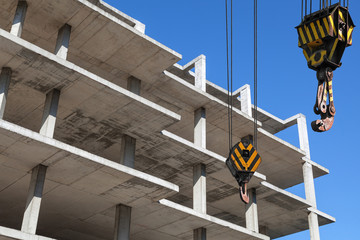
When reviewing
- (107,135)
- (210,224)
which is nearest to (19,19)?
(107,135)

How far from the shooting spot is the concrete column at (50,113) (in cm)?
2159

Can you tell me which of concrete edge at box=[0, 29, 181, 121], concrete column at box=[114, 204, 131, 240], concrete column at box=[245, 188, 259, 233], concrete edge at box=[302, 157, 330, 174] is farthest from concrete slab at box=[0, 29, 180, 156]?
concrete edge at box=[302, 157, 330, 174]

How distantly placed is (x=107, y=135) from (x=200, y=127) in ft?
17.4

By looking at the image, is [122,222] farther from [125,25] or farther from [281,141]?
Result: [281,141]

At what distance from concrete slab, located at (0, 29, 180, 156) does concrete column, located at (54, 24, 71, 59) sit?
58.8 inches

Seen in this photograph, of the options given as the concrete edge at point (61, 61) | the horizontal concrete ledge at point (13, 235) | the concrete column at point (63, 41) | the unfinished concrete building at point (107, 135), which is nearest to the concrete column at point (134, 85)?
the unfinished concrete building at point (107, 135)

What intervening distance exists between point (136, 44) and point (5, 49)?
6.09 meters

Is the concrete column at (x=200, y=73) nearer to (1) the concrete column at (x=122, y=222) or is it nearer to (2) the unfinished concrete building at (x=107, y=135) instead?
(2) the unfinished concrete building at (x=107, y=135)

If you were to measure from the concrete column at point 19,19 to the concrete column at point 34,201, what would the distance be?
18.3 ft

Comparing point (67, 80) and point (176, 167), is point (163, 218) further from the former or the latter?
point (67, 80)

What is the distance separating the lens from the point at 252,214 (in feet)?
96.3

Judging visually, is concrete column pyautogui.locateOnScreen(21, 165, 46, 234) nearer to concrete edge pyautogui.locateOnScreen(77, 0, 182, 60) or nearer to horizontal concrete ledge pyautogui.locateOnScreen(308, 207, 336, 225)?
concrete edge pyautogui.locateOnScreen(77, 0, 182, 60)

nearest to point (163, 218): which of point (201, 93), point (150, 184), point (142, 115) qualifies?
point (150, 184)

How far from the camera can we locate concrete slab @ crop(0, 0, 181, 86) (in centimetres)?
2277
